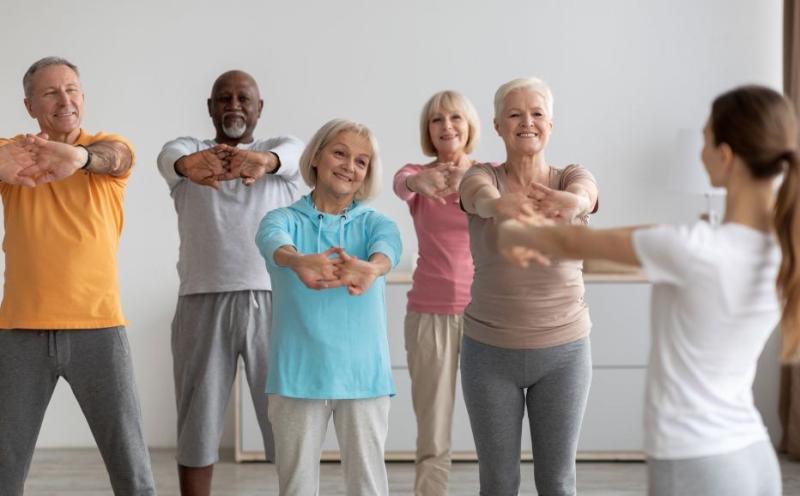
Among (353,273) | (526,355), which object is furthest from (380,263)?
(526,355)

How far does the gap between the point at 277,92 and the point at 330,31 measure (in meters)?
0.40

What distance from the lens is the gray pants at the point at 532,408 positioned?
260 centimetres

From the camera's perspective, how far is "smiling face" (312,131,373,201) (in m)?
2.72

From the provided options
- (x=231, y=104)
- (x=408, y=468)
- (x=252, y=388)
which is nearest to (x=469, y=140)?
(x=231, y=104)

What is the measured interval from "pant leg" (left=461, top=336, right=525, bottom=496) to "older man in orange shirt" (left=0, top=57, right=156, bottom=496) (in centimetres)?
95

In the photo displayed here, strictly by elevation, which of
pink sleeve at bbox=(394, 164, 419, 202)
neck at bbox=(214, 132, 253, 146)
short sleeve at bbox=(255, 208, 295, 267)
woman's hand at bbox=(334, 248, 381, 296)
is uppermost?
neck at bbox=(214, 132, 253, 146)

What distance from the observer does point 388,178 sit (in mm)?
5215

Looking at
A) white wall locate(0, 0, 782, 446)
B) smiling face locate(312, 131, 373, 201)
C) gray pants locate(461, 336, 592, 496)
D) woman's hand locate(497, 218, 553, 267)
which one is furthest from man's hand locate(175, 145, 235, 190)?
white wall locate(0, 0, 782, 446)

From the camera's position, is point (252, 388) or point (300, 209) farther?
point (252, 388)

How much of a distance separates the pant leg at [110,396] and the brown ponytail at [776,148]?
5.82 ft

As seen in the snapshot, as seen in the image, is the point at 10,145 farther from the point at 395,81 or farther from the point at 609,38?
the point at 609,38

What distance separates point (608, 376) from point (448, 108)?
1803mm

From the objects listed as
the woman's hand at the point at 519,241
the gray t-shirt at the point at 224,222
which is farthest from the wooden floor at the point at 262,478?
the woman's hand at the point at 519,241

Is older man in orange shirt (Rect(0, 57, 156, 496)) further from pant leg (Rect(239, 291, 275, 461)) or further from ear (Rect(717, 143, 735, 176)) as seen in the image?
ear (Rect(717, 143, 735, 176))
